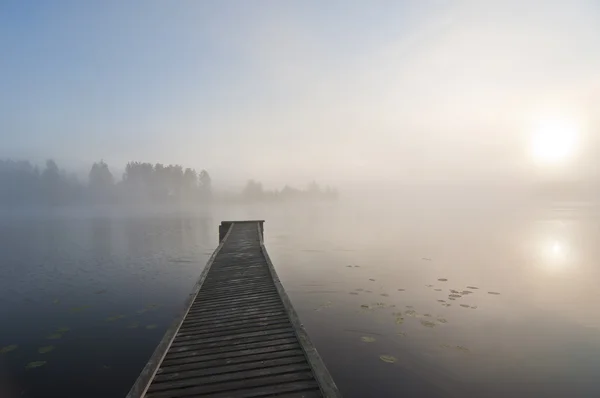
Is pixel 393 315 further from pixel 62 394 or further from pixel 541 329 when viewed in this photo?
pixel 62 394

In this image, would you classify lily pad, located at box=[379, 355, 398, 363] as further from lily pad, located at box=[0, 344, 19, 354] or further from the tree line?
the tree line

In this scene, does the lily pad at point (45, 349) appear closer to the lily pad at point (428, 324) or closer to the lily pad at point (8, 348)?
the lily pad at point (8, 348)

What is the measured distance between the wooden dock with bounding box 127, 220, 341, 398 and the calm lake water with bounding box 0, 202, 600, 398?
3.49 meters

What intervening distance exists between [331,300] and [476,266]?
17.9 metres

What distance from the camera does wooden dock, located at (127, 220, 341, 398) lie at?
6.29m

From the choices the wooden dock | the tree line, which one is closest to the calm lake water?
the wooden dock

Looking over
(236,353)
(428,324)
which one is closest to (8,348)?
(236,353)

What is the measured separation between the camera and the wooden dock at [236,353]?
6.29 m

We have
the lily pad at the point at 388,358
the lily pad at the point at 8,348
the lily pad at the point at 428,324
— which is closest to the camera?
the lily pad at the point at 388,358

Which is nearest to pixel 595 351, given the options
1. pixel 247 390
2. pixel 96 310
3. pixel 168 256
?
pixel 247 390

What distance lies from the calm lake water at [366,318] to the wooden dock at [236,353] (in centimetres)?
349

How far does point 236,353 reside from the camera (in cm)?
777

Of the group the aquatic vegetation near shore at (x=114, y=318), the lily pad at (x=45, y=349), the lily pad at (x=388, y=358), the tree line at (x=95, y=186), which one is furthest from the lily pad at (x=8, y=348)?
the tree line at (x=95, y=186)

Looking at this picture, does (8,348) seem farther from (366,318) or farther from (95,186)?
(95,186)
